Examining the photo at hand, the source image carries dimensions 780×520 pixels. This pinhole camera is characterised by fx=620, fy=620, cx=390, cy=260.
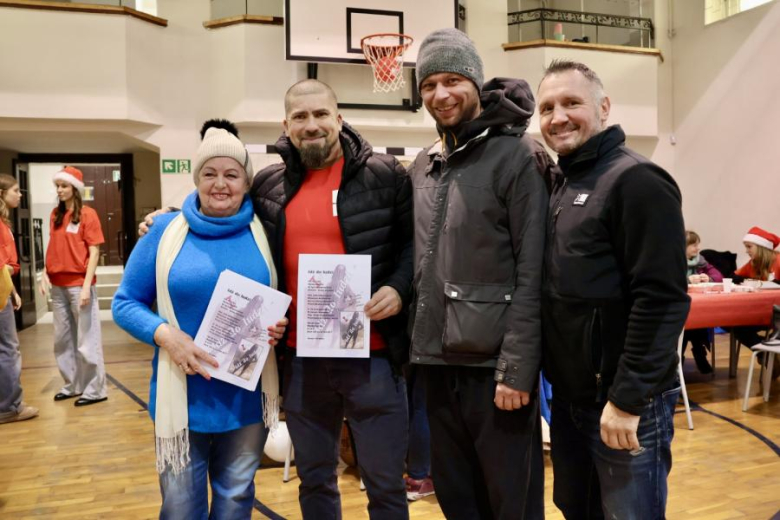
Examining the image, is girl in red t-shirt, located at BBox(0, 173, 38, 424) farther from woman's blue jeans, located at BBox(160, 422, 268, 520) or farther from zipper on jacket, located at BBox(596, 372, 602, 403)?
zipper on jacket, located at BBox(596, 372, 602, 403)

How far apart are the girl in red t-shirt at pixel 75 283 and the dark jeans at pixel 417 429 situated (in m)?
2.98

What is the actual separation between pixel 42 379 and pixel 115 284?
475 cm

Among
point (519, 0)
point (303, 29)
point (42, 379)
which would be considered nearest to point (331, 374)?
point (42, 379)

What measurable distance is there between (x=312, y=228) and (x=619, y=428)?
42.2 inches

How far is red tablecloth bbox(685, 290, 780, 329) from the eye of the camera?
470cm

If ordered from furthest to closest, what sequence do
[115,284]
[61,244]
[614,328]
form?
[115,284] < [61,244] < [614,328]

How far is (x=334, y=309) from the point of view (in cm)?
194

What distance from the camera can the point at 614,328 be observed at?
1.57m

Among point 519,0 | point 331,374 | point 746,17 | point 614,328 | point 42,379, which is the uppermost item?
point 519,0

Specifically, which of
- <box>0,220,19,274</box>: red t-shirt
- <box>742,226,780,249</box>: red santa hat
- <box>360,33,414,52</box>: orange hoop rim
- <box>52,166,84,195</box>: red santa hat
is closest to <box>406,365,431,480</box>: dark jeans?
<box>0,220,19,274</box>: red t-shirt

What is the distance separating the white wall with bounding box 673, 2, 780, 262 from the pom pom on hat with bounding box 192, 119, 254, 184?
7.61m

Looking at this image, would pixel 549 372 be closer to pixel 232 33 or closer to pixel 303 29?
pixel 303 29

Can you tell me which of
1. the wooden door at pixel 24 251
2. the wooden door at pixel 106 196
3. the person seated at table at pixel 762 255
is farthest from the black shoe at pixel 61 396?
the wooden door at pixel 106 196

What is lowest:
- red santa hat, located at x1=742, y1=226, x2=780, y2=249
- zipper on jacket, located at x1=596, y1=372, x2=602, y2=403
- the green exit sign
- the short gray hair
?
zipper on jacket, located at x1=596, y1=372, x2=602, y2=403
